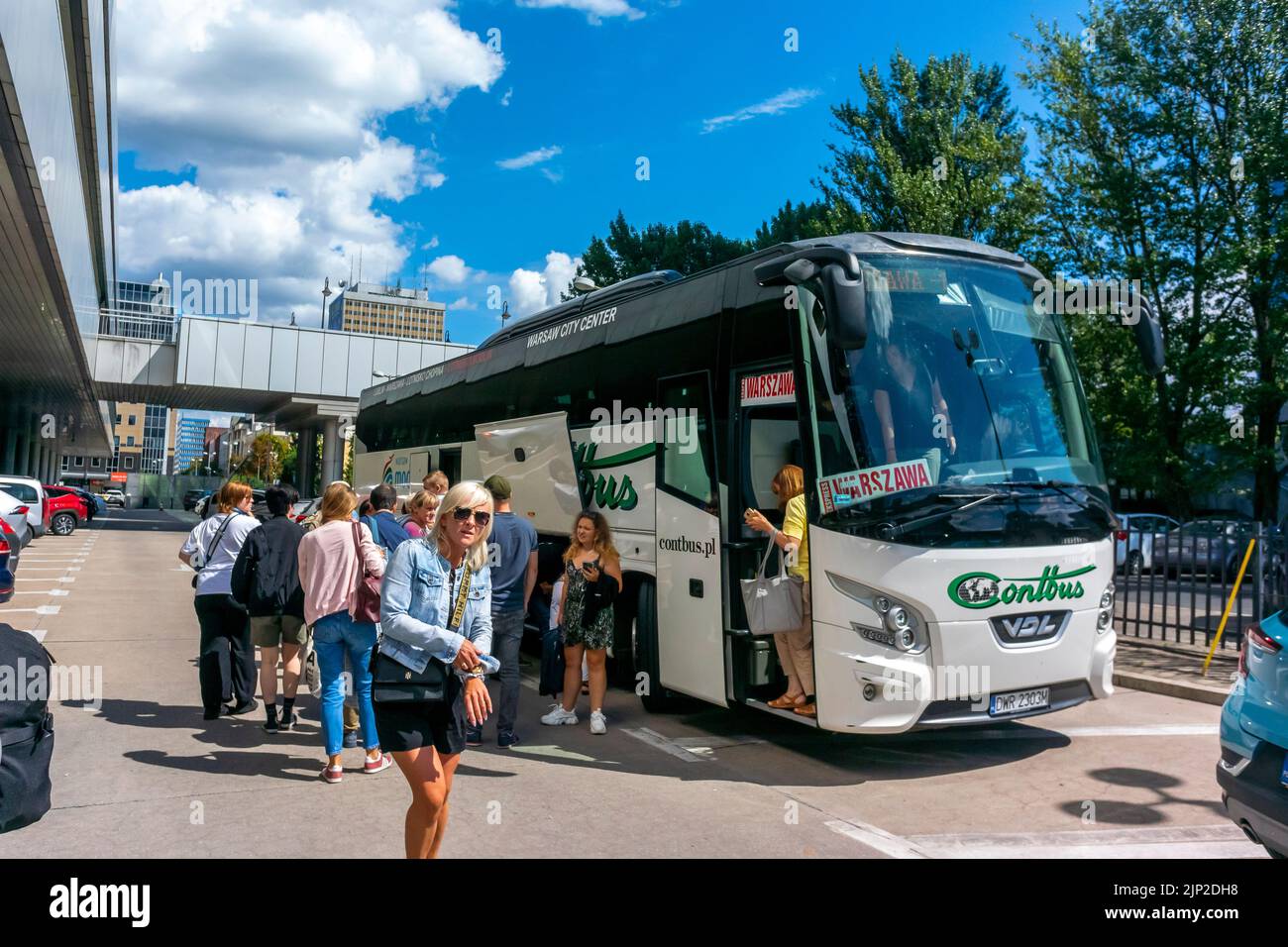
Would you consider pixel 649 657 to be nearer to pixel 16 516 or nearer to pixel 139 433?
pixel 16 516

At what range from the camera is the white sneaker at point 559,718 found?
7.77 m

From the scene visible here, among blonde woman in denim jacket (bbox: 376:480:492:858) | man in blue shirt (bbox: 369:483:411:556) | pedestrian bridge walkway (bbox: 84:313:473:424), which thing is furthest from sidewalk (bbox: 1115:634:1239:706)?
pedestrian bridge walkway (bbox: 84:313:473:424)

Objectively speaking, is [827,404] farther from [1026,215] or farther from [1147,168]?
[1147,168]

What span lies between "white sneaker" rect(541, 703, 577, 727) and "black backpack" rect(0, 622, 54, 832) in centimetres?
423

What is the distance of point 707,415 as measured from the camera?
727 cm

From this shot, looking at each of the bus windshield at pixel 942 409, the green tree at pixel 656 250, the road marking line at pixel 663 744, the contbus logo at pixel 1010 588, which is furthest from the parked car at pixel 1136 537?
the green tree at pixel 656 250

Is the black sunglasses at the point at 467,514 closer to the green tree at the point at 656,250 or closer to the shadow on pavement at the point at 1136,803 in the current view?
the shadow on pavement at the point at 1136,803

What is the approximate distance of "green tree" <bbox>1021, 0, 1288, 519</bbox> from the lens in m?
16.3

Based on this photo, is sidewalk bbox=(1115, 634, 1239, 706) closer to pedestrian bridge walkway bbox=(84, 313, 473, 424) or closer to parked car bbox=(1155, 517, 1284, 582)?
parked car bbox=(1155, 517, 1284, 582)

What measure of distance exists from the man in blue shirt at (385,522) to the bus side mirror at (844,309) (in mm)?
3495

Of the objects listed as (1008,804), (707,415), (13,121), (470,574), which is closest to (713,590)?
(707,415)

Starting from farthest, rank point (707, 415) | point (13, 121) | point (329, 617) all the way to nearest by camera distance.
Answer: point (13, 121) < point (707, 415) < point (329, 617)
